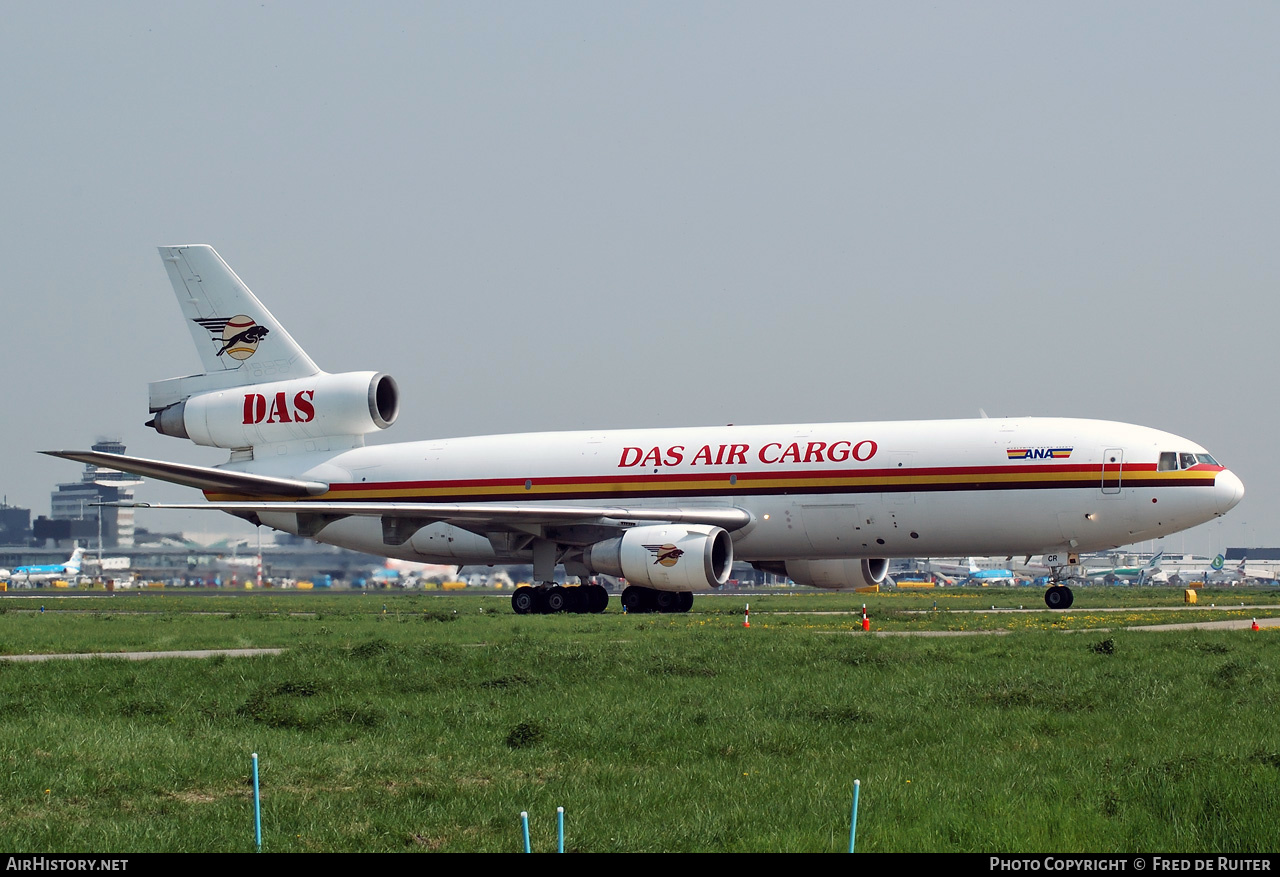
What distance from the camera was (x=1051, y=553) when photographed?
114ft

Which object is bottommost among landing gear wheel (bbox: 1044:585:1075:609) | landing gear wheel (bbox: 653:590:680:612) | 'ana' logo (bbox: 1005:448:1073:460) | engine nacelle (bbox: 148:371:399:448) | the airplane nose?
landing gear wheel (bbox: 1044:585:1075:609)

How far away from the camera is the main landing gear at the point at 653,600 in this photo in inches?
1499

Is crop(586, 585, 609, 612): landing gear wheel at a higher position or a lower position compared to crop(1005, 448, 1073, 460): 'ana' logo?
lower

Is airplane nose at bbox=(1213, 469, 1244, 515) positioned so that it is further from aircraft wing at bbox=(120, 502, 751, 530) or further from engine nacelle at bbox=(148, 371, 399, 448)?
engine nacelle at bbox=(148, 371, 399, 448)

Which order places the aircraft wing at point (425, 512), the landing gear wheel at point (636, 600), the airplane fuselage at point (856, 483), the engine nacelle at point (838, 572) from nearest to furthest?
1. the airplane fuselage at point (856, 483)
2. the aircraft wing at point (425, 512)
3. the landing gear wheel at point (636, 600)
4. the engine nacelle at point (838, 572)

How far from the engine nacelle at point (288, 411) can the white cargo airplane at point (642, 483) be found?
0.19 feet

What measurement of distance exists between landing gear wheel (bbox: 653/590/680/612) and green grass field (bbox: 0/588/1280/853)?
1404cm

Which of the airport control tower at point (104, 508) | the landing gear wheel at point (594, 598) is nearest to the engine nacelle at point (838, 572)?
the landing gear wheel at point (594, 598)

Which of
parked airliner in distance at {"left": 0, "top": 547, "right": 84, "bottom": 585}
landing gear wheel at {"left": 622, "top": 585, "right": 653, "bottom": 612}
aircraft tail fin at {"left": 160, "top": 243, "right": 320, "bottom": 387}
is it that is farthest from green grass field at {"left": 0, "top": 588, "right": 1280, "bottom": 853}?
parked airliner in distance at {"left": 0, "top": 547, "right": 84, "bottom": 585}

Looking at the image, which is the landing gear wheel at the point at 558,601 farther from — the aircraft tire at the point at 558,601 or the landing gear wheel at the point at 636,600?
the landing gear wheel at the point at 636,600

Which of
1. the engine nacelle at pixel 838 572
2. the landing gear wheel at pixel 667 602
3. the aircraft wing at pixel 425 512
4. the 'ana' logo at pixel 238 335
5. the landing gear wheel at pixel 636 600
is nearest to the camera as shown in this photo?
the aircraft wing at pixel 425 512

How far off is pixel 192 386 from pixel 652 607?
633 inches

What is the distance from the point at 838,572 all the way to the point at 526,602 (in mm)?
9264

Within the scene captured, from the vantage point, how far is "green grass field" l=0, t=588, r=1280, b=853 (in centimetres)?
1009
